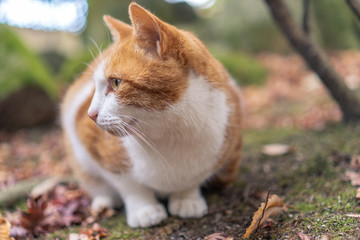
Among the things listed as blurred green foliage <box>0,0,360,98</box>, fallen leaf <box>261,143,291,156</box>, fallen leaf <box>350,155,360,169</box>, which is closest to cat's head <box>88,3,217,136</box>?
fallen leaf <box>350,155,360,169</box>

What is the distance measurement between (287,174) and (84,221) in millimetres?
1419

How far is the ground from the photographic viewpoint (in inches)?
63.0

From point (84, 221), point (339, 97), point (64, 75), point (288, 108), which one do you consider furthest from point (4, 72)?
point (339, 97)

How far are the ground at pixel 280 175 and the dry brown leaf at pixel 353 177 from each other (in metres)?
0.03

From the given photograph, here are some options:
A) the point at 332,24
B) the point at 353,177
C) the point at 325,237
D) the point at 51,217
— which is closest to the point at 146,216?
the point at 51,217

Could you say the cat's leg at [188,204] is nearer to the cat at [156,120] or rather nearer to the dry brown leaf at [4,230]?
the cat at [156,120]

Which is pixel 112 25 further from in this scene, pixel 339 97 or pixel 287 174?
pixel 339 97

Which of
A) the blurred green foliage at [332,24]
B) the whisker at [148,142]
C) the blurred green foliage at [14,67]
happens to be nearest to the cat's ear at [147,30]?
the whisker at [148,142]

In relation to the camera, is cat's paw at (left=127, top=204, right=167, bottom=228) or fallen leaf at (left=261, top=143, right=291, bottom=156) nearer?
cat's paw at (left=127, top=204, right=167, bottom=228)

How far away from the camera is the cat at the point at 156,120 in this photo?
1.48 m

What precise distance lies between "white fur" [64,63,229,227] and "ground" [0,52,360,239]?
14 cm

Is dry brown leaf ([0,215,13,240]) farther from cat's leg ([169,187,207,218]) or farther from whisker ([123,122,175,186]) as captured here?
cat's leg ([169,187,207,218])

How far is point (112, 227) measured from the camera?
1941 millimetres

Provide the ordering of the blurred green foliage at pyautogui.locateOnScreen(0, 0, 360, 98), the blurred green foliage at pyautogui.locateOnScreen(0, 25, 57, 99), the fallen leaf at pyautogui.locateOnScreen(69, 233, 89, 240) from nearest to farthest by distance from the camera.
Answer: the fallen leaf at pyautogui.locateOnScreen(69, 233, 89, 240), the blurred green foliage at pyautogui.locateOnScreen(0, 25, 57, 99), the blurred green foliage at pyautogui.locateOnScreen(0, 0, 360, 98)
